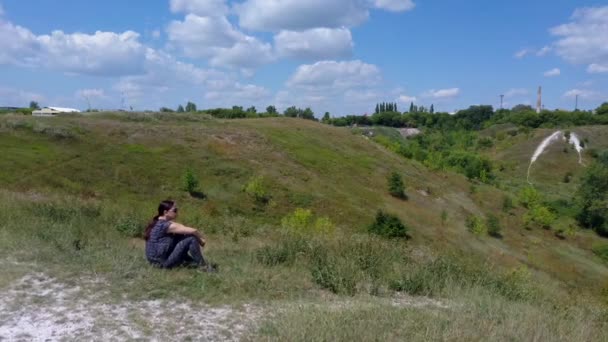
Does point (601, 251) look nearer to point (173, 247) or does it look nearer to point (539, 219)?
point (539, 219)

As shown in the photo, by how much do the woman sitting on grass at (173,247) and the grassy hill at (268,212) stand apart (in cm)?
26

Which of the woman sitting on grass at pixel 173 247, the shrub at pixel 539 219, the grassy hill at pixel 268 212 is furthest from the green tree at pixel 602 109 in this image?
the woman sitting on grass at pixel 173 247

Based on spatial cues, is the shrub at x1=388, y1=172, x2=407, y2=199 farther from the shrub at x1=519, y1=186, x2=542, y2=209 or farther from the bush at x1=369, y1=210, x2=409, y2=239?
the shrub at x1=519, y1=186, x2=542, y2=209

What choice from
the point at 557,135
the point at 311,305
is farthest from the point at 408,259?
the point at 557,135

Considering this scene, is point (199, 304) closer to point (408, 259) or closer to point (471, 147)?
point (408, 259)

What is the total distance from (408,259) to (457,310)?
10.6 ft

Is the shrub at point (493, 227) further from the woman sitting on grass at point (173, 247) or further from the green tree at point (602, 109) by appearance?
the green tree at point (602, 109)

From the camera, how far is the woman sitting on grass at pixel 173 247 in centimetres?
759

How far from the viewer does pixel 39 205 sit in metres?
12.0

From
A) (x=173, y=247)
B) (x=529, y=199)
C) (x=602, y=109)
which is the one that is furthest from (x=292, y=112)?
(x=173, y=247)

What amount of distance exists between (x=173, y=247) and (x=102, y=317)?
7.25ft

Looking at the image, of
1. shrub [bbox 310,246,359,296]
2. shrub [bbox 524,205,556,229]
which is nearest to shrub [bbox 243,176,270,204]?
shrub [bbox 524,205,556,229]

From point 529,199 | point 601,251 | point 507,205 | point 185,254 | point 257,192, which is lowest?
point 601,251

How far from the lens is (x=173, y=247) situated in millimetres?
7750
